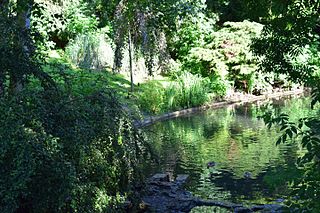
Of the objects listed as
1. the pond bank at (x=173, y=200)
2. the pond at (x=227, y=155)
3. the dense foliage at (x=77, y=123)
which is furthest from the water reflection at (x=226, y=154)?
the dense foliage at (x=77, y=123)

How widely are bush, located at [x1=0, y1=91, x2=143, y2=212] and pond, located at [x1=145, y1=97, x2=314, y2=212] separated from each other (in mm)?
1386

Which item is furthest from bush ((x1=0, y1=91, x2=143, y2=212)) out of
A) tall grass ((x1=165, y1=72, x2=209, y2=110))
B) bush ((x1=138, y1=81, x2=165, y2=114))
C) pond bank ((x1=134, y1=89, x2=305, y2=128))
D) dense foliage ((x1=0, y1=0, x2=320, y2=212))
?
tall grass ((x1=165, y1=72, x2=209, y2=110))

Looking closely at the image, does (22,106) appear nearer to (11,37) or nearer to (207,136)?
(11,37)

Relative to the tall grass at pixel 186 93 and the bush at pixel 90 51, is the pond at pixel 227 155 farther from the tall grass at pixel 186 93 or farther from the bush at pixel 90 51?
the bush at pixel 90 51

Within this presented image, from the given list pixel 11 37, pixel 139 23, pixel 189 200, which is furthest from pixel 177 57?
pixel 11 37

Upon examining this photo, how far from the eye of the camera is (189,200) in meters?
6.62

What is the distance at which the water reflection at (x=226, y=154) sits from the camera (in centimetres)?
702

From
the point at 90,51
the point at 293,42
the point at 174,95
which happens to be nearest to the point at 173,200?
the point at 293,42

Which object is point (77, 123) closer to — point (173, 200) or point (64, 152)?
point (64, 152)

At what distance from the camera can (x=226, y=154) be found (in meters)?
9.30

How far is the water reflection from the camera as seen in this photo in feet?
23.0

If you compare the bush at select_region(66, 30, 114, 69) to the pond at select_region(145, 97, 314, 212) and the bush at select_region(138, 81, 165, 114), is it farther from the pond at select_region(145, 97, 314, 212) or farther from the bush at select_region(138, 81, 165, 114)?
the pond at select_region(145, 97, 314, 212)

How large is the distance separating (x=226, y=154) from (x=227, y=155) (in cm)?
9

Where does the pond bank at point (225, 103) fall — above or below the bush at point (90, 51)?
below
